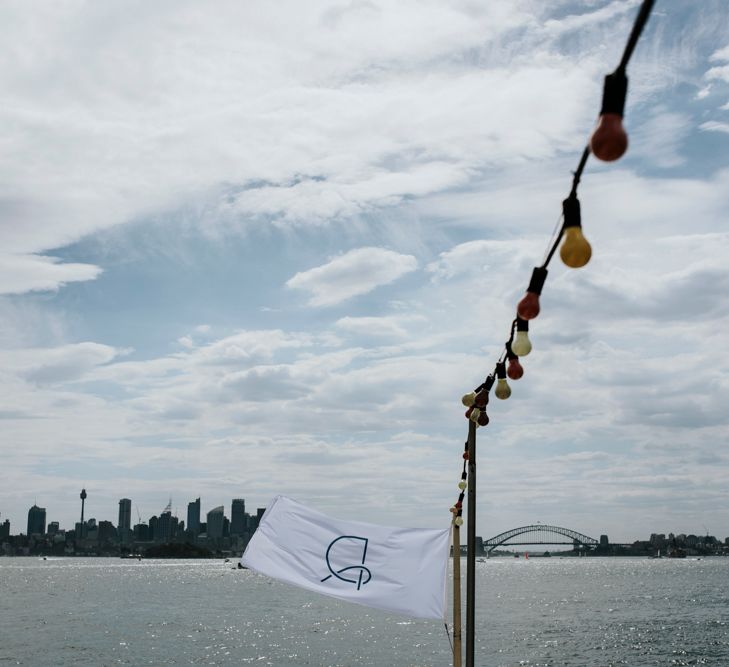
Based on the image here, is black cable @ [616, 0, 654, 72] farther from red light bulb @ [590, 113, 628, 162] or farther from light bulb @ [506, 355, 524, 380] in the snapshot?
light bulb @ [506, 355, 524, 380]

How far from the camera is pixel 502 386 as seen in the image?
28.8 ft

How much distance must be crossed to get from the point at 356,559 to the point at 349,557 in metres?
0.09

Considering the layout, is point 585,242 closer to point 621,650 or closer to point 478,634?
point 621,650

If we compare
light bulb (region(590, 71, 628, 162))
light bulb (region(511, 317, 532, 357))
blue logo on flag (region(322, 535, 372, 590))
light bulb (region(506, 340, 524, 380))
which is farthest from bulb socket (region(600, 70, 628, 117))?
blue logo on flag (region(322, 535, 372, 590))

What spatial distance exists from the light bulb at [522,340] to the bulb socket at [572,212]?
1745 mm

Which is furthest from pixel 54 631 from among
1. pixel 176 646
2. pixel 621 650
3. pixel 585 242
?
pixel 585 242

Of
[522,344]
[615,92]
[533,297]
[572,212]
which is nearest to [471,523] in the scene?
[522,344]

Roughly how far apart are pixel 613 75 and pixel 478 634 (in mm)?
70082

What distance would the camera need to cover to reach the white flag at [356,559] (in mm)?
10391

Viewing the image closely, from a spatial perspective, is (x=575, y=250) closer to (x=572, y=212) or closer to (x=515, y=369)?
(x=572, y=212)

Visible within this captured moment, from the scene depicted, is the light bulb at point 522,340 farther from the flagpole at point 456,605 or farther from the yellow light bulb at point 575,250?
the flagpole at point 456,605

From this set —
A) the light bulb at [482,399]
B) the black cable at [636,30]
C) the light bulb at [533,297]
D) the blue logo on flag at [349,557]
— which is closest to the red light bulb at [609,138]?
the black cable at [636,30]

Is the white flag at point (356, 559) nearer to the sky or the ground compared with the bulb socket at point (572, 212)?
nearer to the ground

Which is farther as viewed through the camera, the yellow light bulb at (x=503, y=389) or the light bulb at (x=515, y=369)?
the yellow light bulb at (x=503, y=389)
